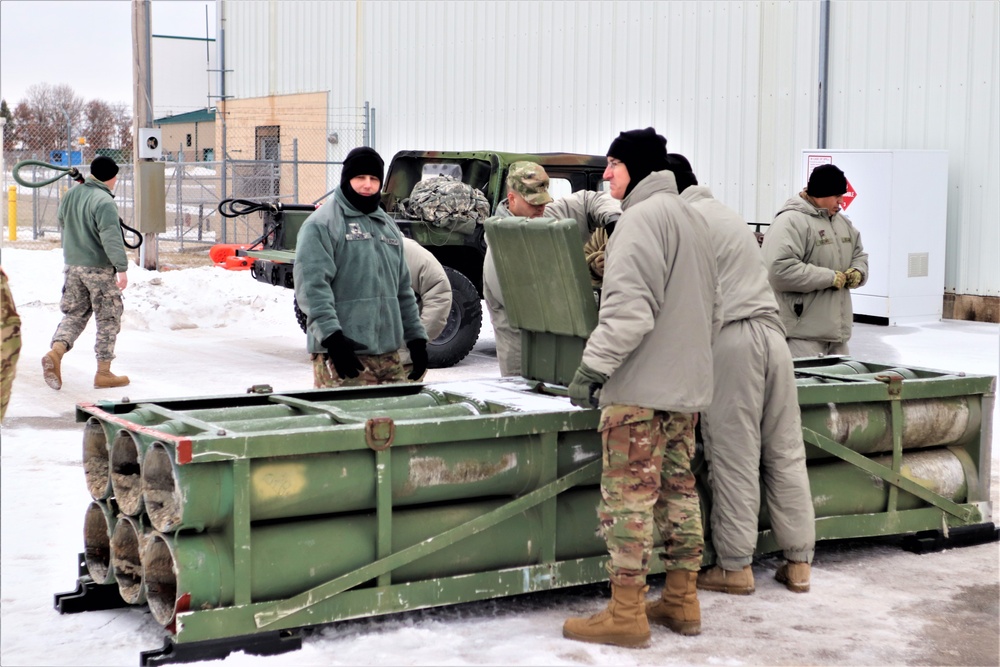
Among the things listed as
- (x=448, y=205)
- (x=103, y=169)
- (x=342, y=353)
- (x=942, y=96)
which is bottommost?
(x=342, y=353)

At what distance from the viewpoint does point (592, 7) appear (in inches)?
736

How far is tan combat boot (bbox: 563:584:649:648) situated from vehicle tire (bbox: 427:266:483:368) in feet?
21.5

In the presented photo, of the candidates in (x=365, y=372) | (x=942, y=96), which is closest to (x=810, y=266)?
(x=365, y=372)

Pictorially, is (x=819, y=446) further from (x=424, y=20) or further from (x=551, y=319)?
(x=424, y=20)

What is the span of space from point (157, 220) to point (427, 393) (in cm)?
1169

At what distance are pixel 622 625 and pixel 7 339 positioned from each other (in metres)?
2.30

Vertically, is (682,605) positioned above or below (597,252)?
below

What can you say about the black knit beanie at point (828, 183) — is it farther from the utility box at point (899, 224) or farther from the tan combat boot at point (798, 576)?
the utility box at point (899, 224)

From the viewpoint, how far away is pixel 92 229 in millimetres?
9719

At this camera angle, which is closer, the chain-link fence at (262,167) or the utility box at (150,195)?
the utility box at (150,195)

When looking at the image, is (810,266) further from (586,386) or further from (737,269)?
(586,386)

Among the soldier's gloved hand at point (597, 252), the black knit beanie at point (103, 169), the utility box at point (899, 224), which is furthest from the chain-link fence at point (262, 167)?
the soldier's gloved hand at point (597, 252)

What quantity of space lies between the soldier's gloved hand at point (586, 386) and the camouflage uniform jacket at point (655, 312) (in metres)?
0.04

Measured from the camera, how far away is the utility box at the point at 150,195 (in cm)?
1585
